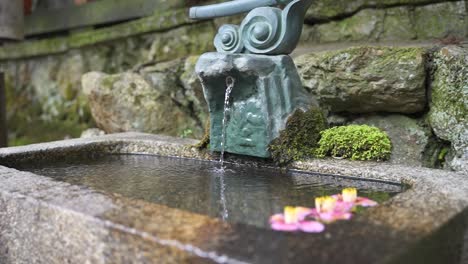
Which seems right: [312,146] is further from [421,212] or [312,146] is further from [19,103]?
[19,103]

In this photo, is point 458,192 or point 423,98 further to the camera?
point 423,98

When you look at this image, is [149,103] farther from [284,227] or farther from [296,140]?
[284,227]

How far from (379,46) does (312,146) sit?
4.05 feet

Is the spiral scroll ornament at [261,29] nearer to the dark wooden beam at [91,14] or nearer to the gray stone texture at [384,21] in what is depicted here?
the gray stone texture at [384,21]

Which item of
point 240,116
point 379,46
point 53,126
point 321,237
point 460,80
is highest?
point 379,46

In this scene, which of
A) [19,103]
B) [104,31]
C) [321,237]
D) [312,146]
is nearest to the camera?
[321,237]

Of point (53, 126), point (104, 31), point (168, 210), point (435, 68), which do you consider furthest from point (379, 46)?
point (53, 126)

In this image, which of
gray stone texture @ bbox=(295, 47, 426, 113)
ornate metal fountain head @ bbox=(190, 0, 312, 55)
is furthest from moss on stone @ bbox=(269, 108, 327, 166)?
gray stone texture @ bbox=(295, 47, 426, 113)

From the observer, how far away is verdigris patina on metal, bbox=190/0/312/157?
2.85 m

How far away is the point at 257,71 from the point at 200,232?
5.09ft

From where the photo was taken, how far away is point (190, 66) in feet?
16.0

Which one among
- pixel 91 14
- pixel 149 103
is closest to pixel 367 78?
pixel 149 103

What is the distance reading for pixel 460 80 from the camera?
3230mm

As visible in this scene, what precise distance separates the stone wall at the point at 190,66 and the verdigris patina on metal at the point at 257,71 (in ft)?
3.15
